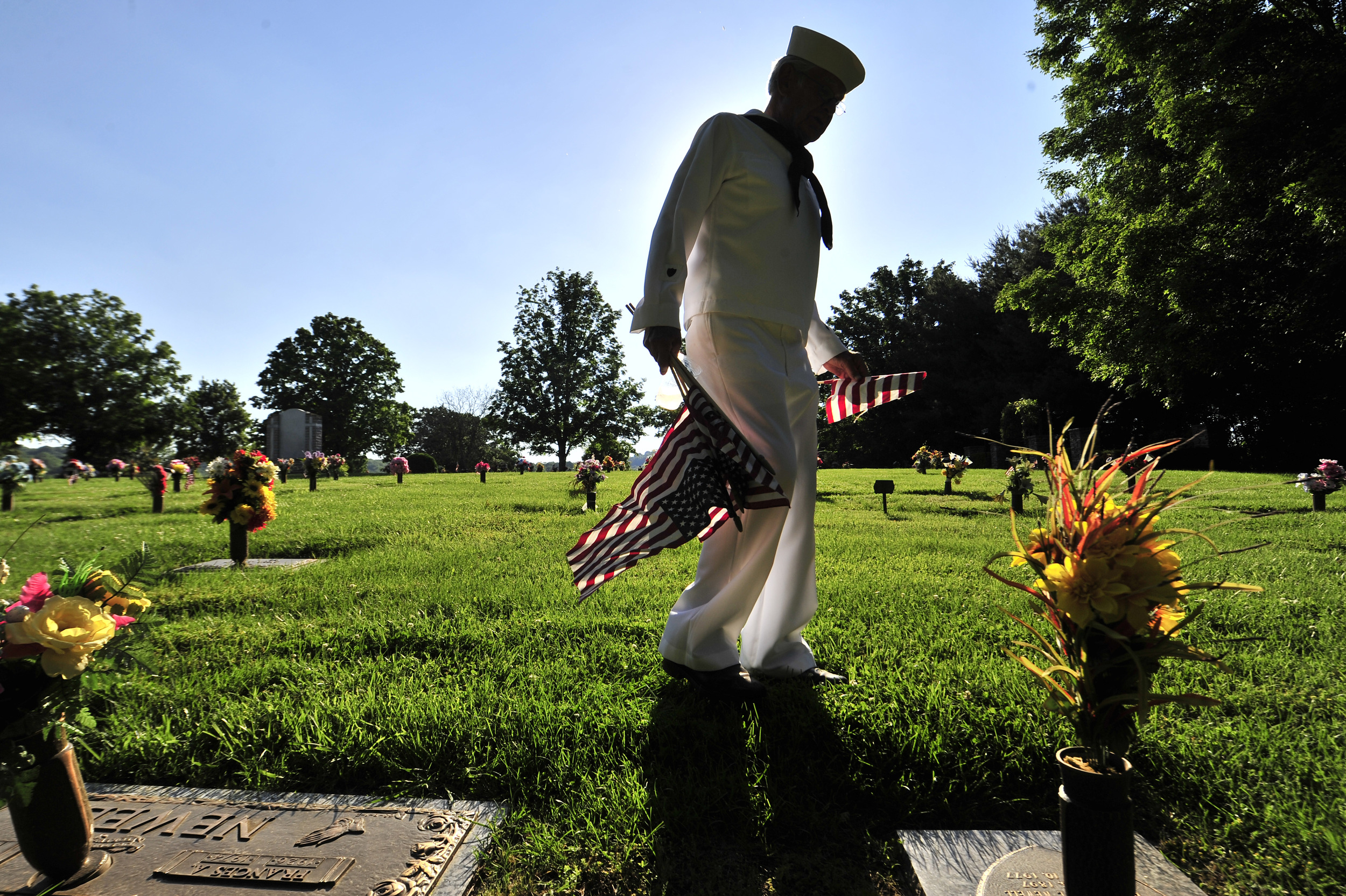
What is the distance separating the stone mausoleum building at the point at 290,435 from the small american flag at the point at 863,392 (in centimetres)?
2695

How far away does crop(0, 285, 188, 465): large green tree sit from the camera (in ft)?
135

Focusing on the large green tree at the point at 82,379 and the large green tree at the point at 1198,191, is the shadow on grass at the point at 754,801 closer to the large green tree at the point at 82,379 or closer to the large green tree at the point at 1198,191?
the large green tree at the point at 1198,191

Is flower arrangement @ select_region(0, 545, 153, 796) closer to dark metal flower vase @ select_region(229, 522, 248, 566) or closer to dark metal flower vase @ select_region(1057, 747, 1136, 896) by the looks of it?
dark metal flower vase @ select_region(1057, 747, 1136, 896)

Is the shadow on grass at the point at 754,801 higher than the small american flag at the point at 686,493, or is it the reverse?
the small american flag at the point at 686,493

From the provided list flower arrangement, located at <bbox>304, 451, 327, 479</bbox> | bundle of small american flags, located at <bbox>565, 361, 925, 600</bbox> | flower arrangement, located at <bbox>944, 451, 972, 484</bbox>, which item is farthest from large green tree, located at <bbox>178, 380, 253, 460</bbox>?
bundle of small american flags, located at <bbox>565, 361, 925, 600</bbox>

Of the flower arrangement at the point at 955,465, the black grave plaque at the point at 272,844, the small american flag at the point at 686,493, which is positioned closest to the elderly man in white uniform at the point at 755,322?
the small american flag at the point at 686,493

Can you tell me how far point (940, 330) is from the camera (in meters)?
38.7

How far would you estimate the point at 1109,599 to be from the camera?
1.32 m

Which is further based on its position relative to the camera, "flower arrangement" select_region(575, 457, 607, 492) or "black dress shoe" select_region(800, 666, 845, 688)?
"flower arrangement" select_region(575, 457, 607, 492)

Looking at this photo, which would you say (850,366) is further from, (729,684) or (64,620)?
(64,620)

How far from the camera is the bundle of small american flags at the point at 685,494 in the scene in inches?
101

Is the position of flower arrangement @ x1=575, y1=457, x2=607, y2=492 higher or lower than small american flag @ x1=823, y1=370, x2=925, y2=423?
lower

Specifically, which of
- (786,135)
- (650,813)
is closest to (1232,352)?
(786,135)

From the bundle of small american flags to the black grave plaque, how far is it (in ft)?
3.47
